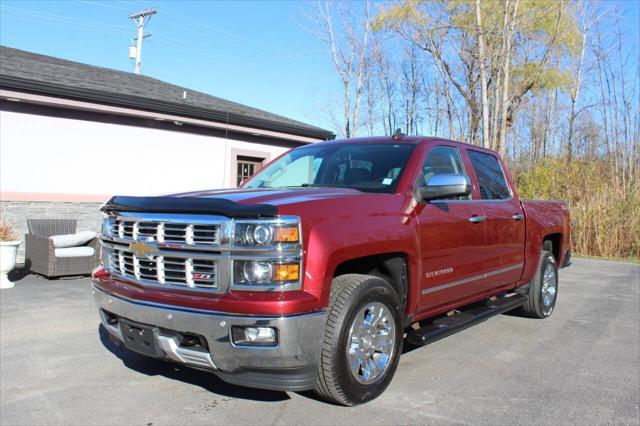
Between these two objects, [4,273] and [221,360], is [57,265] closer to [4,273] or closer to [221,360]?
[4,273]

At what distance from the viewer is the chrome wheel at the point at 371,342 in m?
3.39

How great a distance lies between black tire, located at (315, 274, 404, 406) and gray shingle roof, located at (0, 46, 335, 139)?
7963 mm

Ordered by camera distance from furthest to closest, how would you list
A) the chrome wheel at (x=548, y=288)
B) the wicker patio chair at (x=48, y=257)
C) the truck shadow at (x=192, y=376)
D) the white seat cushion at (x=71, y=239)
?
the white seat cushion at (x=71, y=239)
the wicker patio chair at (x=48, y=257)
the chrome wheel at (x=548, y=288)
the truck shadow at (x=192, y=376)

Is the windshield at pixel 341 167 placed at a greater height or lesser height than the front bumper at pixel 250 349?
greater

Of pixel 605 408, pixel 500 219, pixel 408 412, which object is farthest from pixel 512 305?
pixel 408 412

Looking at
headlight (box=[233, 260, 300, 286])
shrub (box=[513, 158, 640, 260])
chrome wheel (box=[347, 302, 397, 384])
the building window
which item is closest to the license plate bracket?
headlight (box=[233, 260, 300, 286])

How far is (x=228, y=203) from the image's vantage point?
306 cm

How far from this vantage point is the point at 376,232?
3539 mm

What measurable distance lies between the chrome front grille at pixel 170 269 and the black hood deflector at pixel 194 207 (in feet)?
0.96

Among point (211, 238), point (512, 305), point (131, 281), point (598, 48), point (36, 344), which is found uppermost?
point (598, 48)

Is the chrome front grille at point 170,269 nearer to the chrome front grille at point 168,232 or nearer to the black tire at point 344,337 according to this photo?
the chrome front grille at point 168,232

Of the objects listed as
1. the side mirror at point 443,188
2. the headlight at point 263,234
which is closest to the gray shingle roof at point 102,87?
the headlight at point 263,234

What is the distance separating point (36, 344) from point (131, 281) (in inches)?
84.1

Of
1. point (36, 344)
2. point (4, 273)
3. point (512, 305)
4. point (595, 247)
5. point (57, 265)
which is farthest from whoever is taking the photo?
point (595, 247)
